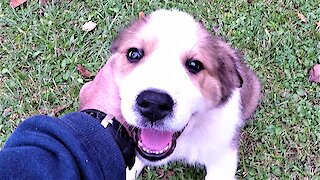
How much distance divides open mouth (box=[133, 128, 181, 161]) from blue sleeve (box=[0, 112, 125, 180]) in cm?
36

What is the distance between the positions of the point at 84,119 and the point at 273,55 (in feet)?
7.01

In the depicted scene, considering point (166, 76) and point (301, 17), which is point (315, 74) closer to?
point (301, 17)

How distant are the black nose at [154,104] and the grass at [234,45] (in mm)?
1118

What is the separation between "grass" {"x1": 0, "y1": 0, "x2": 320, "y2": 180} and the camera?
12.2 feet

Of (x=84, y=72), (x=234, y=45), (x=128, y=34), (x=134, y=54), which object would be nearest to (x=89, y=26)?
(x=84, y=72)

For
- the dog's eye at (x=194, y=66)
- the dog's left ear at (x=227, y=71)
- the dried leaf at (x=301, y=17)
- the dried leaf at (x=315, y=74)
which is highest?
the dog's eye at (x=194, y=66)

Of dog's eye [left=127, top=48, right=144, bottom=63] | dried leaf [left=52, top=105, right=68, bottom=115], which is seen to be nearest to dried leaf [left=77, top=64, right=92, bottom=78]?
dried leaf [left=52, top=105, right=68, bottom=115]

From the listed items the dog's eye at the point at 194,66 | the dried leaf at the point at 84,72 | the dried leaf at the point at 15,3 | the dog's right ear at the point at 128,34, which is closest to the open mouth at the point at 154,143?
the dog's eye at the point at 194,66

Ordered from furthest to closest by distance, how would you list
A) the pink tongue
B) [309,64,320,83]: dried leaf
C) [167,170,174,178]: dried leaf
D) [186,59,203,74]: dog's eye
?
[309,64,320,83]: dried leaf < [167,170,174,178]: dried leaf < the pink tongue < [186,59,203,74]: dog's eye

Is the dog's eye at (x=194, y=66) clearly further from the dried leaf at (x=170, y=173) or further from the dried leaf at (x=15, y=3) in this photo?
the dried leaf at (x=15, y=3)

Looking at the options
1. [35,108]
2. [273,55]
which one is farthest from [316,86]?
[35,108]

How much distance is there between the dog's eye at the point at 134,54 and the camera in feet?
8.86

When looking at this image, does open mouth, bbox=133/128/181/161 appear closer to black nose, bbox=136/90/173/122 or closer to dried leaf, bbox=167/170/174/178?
black nose, bbox=136/90/173/122

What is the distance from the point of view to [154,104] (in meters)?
2.50
